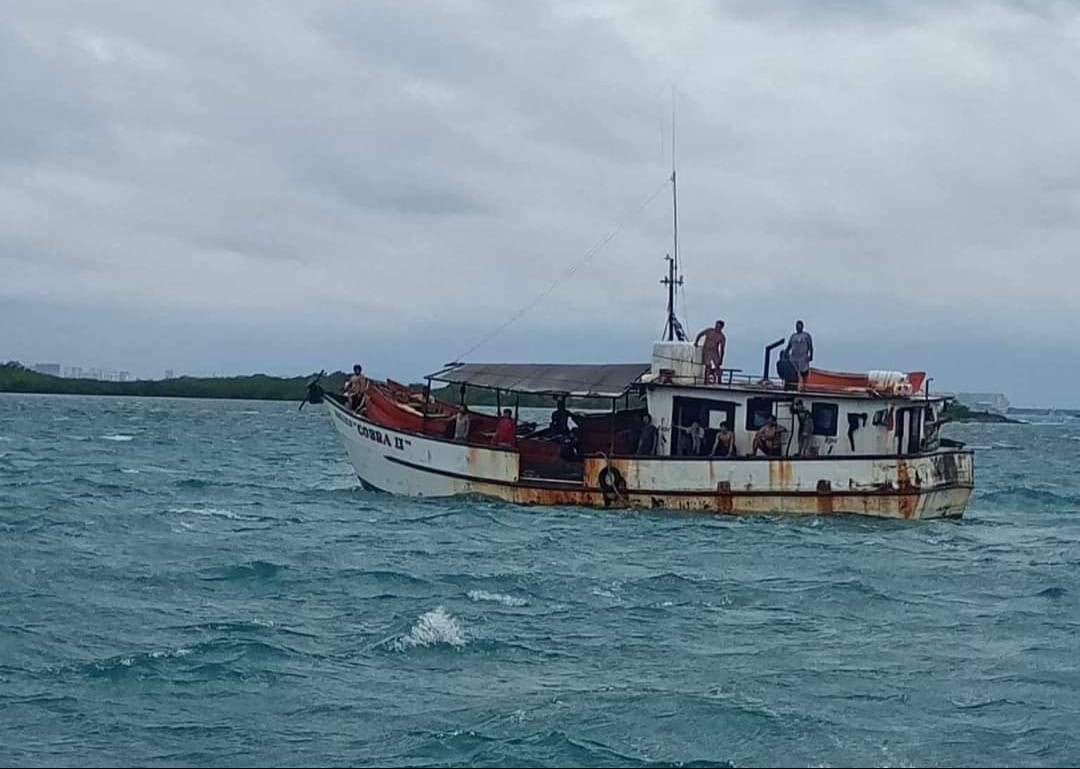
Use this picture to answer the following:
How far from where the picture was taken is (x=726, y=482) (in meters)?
28.4

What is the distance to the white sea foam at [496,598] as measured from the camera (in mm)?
18578

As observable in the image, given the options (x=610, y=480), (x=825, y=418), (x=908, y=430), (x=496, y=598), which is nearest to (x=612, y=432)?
(x=610, y=480)

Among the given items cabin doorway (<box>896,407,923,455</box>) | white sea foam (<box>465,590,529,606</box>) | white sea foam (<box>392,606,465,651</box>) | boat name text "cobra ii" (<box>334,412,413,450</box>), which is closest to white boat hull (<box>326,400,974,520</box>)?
boat name text "cobra ii" (<box>334,412,413,450</box>)

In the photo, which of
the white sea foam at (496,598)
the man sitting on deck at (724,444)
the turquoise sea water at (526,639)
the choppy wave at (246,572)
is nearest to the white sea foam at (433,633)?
the turquoise sea water at (526,639)

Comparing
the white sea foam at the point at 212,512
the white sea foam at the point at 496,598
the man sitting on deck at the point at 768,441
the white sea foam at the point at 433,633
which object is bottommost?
the white sea foam at the point at 433,633

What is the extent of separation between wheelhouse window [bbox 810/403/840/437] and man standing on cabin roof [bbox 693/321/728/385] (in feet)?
6.63

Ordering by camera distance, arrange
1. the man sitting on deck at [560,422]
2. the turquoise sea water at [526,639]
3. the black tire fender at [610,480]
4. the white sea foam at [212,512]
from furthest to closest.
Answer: the man sitting on deck at [560,422], the white sea foam at [212,512], the black tire fender at [610,480], the turquoise sea water at [526,639]

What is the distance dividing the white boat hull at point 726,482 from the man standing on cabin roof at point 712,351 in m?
2.20

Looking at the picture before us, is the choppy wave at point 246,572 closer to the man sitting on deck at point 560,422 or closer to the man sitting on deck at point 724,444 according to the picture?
the man sitting on deck at point 724,444

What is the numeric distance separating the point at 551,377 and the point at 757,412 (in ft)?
14.4

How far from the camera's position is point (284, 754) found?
11.6m

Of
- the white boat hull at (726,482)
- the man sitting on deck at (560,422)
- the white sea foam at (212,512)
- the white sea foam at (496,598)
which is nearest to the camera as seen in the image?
the white sea foam at (496,598)

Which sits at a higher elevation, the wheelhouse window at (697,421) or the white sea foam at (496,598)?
the wheelhouse window at (697,421)

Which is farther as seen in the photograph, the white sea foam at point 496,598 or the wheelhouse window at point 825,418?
the wheelhouse window at point 825,418
